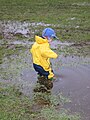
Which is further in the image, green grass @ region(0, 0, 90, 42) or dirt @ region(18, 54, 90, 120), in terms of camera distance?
green grass @ region(0, 0, 90, 42)

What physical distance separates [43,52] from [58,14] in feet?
29.4

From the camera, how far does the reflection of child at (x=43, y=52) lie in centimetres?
765

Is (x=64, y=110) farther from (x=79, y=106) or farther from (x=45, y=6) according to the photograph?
(x=45, y=6)

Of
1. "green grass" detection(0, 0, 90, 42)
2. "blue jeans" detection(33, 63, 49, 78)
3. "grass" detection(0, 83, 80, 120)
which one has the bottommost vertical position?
"grass" detection(0, 83, 80, 120)

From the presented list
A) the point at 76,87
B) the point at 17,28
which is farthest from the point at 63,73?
the point at 17,28

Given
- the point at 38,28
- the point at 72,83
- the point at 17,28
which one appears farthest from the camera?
the point at 17,28

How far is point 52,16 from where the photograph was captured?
15945 millimetres

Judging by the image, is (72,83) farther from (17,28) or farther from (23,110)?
(17,28)

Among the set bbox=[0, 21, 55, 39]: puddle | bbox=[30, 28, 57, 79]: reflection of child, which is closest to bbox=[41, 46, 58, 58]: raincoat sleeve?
bbox=[30, 28, 57, 79]: reflection of child

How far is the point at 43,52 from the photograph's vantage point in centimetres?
764

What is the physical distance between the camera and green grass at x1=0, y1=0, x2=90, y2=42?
12.8m

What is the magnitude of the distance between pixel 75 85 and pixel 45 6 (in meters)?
11.9

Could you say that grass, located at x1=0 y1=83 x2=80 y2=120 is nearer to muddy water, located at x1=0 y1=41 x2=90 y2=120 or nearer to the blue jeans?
muddy water, located at x1=0 y1=41 x2=90 y2=120

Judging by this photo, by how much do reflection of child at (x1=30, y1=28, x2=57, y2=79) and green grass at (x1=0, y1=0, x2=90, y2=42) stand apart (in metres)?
4.00
